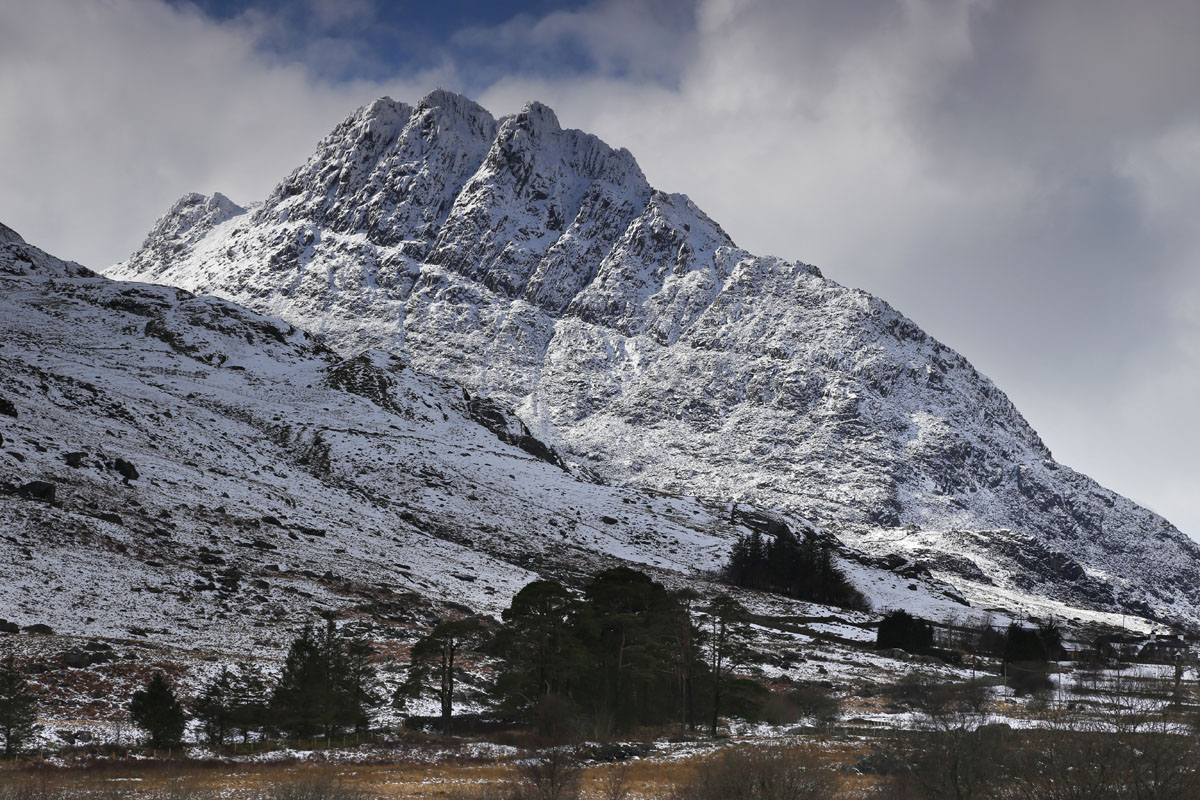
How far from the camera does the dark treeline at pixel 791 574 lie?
5689 inches

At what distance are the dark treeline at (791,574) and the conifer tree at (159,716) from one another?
361ft

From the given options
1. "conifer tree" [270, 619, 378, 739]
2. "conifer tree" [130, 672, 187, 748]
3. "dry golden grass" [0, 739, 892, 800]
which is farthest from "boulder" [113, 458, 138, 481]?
"dry golden grass" [0, 739, 892, 800]

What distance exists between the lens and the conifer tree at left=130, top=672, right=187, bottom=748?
37438 millimetres

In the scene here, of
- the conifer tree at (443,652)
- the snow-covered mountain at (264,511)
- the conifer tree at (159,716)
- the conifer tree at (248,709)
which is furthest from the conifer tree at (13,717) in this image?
the conifer tree at (443,652)

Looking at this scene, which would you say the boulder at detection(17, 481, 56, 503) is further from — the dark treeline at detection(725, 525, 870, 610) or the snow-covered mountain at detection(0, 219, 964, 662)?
the dark treeline at detection(725, 525, 870, 610)

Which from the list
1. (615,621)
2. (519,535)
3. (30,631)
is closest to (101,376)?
(519,535)

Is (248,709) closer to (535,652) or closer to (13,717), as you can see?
(13,717)

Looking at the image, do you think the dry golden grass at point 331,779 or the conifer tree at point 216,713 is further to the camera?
the conifer tree at point 216,713

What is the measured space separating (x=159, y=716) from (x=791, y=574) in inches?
4866

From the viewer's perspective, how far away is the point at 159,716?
123ft

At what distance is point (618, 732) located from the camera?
5012cm

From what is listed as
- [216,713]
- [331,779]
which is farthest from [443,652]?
[331,779]

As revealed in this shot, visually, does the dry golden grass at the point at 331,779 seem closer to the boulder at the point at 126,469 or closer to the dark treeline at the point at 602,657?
the dark treeline at the point at 602,657

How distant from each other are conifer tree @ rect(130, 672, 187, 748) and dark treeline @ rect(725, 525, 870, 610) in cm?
11013
